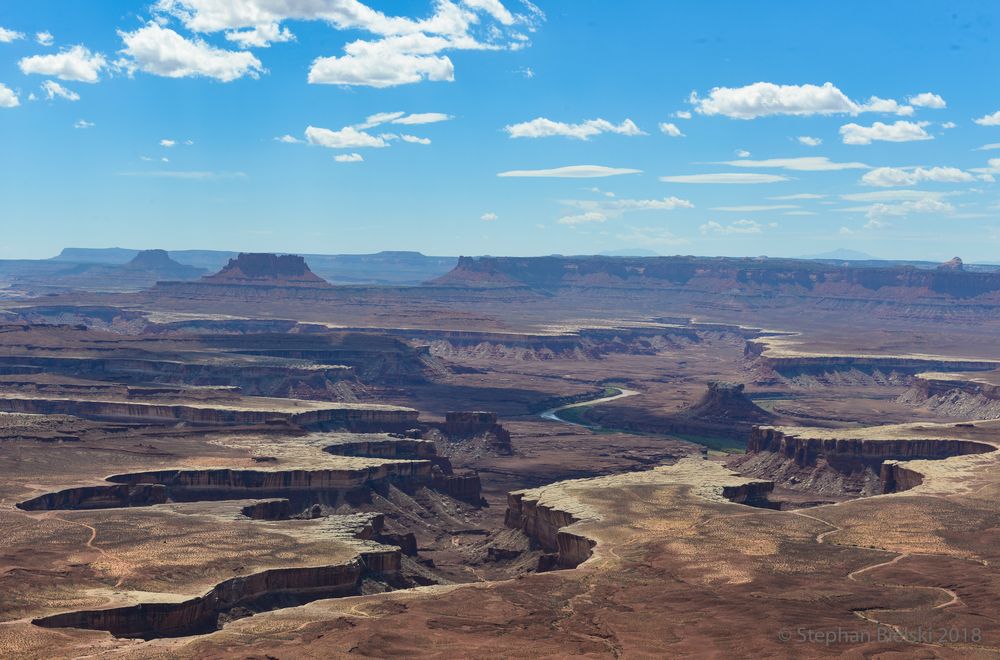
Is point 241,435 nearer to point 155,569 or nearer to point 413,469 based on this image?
point 413,469

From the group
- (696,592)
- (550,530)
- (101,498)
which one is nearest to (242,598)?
(696,592)

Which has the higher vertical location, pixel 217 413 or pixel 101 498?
pixel 217 413

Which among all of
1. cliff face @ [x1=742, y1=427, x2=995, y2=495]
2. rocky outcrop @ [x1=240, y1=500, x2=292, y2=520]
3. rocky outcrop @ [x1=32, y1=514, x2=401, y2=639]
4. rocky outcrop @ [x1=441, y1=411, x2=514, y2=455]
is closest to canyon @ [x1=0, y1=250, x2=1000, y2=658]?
rocky outcrop @ [x1=32, y1=514, x2=401, y2=639]

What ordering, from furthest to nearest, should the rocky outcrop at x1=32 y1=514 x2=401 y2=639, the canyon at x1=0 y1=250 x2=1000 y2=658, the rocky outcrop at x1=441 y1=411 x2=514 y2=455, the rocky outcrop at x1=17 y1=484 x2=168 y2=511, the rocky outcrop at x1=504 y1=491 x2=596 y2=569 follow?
the rocky outcrop at x1=441 y1=411 x2=514 y2=455 < the rocky outcrop at x1=17 y1=484 x2=168 y2=511 < the rocky outcrop at x1=504 y1=491 x2=596 y2=569 < the rocky outcrop at x1=32 y1=514 x2=401 y2=639 < the canyon at x1=0 y1=250 x2=1000 y2=658

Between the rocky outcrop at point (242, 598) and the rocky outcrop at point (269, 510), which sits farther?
the rocky outcrop at point (269, 510)

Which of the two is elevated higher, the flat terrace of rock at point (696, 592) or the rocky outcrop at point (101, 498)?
the flat terrace of rock at point (696, 592)

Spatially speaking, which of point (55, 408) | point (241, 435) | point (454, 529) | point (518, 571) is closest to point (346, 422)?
point (241, 435)

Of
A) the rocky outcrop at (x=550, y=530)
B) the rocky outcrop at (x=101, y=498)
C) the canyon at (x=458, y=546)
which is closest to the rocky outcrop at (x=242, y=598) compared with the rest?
the canyon at (x=458, y=546)

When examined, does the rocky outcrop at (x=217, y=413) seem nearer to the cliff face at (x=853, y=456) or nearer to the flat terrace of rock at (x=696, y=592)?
the cliff face at (x=853, y=456)

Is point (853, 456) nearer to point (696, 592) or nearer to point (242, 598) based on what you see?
point (696, 592)

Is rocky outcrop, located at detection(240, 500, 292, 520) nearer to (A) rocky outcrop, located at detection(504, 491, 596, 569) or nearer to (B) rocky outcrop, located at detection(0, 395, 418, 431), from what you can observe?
(A) rocky outcrop, located at detection(504, 491, 596, 569)

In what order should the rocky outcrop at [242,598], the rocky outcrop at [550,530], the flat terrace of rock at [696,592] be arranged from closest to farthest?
the flat terrace of rock at [696,592] → the rocky outcrop at [242,598] → the rocky outcrop at [550,530]

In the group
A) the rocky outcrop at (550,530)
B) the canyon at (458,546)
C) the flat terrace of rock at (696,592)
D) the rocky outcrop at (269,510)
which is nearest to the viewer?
the flat terrace of rock at (696,592)
